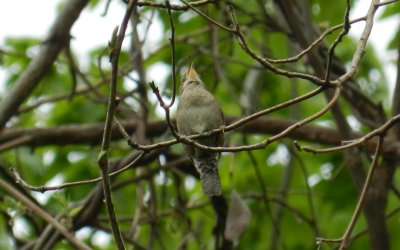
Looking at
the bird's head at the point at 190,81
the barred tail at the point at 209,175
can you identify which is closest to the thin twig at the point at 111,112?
the barred tail at the point at 209,175

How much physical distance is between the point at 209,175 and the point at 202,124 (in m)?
0.22

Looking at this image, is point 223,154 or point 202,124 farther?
point 223,154

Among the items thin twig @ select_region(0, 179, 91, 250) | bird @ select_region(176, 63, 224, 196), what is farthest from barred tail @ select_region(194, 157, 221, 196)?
thin twig @ select_region(0, 179, 91, 250)

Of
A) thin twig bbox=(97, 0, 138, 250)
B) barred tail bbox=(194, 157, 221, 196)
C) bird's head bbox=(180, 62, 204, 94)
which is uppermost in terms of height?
bird's head bbox=(180, 62, 204, 94)

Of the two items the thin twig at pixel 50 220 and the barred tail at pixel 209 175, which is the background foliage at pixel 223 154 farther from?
the barred tail at pixel 209 175

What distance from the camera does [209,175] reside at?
4.00m

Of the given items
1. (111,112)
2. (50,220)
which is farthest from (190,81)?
(111,112)

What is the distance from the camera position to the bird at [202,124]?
3969 millimetres

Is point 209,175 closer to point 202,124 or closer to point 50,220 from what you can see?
point 202,124

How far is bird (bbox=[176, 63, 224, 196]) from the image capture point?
3969 millimetres

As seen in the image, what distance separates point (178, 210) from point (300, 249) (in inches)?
44.6

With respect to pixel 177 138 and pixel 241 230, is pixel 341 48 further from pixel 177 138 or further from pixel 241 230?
pixel 177 138

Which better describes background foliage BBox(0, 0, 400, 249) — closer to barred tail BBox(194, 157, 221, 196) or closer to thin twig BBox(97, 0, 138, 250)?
barred tail BBox(194, 157, 221, 196)

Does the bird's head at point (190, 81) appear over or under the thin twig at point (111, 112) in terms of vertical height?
over
